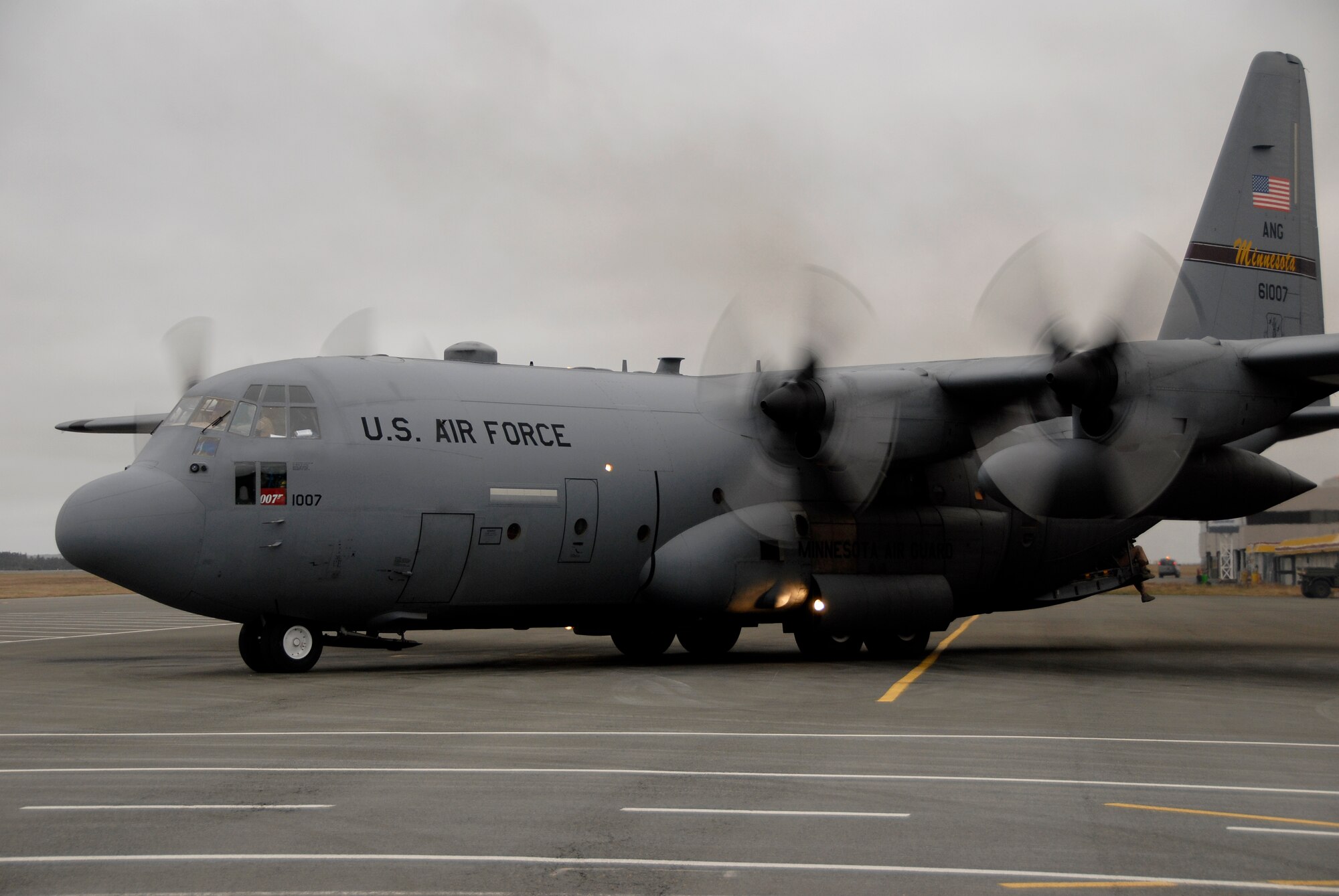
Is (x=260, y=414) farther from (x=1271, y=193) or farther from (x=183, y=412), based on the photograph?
(x=1271, y=193)

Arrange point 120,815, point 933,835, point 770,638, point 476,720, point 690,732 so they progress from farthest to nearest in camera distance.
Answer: point 770,638 < point 476,720 < point 690,732 < point 120,815 < point 933,835

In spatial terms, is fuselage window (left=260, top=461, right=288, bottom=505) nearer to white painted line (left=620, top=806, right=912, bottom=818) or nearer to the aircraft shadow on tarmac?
the aircraft shadow on tarmac

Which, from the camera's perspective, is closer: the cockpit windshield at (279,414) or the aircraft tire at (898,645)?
the cockpit windshield at (279,414)

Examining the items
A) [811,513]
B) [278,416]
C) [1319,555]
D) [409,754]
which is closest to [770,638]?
[811,513]

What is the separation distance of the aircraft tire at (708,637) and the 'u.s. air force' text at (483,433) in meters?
4.48

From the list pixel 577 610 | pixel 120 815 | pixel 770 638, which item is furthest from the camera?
pixel 770 638

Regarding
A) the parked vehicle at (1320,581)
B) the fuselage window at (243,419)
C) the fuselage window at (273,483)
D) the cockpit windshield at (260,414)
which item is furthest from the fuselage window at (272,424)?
the parked vehicle at (1320,581)

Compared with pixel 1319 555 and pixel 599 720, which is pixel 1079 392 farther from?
pixel 1319 555

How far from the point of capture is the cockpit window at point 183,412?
1681 cm

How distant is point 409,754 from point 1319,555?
67867mm

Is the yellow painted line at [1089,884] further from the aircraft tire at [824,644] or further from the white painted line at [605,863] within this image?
the aircraft tire at [824,644]

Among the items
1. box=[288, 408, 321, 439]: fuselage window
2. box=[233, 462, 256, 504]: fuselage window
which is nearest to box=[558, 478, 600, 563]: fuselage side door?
box=[288, 408, 321, 439]: fuselage window

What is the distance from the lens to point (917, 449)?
1958 centimetres

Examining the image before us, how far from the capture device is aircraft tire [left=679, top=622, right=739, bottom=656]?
2117cm
